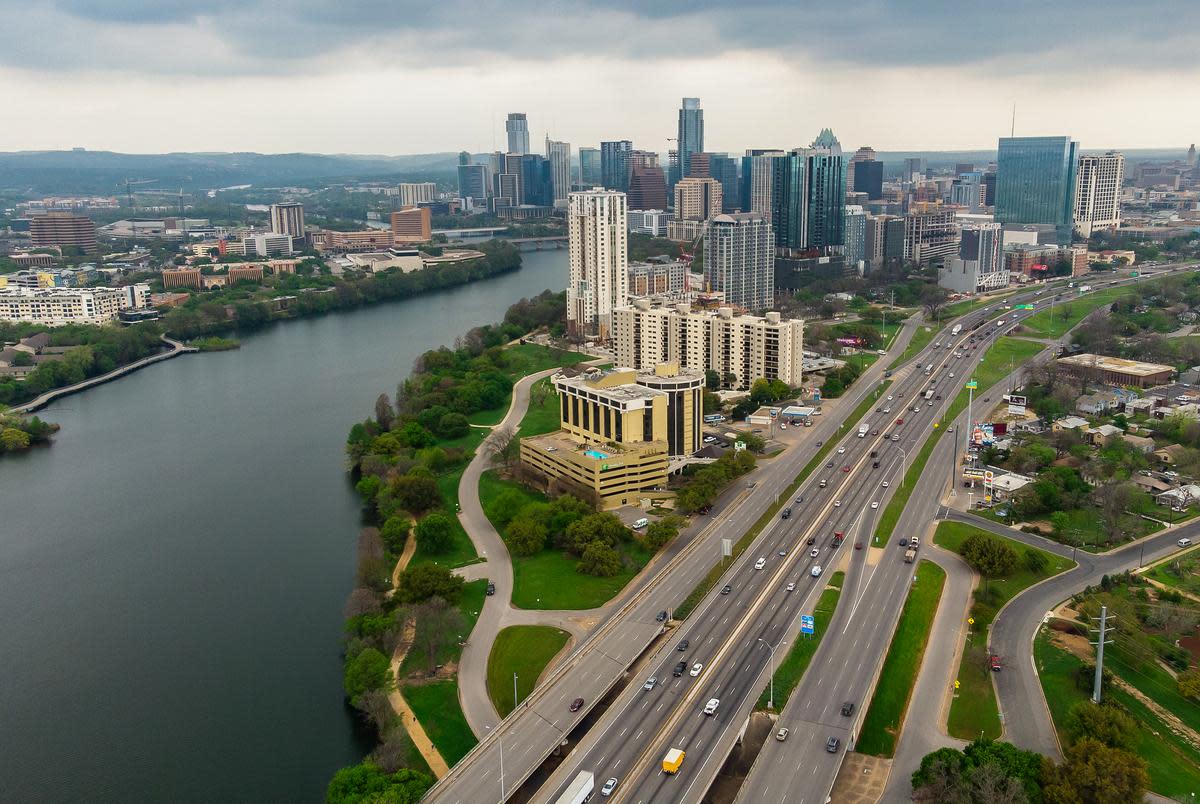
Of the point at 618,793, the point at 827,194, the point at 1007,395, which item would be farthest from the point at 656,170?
the point at 618,793

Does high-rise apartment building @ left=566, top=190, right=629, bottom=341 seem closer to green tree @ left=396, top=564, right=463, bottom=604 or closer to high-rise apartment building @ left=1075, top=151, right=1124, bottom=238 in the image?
green tree @ left=396, top=564, right=463, bottom=604

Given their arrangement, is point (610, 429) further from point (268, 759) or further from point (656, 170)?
point (656, 170)

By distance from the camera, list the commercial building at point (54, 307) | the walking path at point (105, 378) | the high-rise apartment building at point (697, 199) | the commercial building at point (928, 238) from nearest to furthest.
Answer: the walking path at point (105, 378)
the commercial building at point (54, 307)
the commercial building at point (928, 238)
the high-rise apartment building at point (697, 199)

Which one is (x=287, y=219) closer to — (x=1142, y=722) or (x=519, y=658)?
(x=519, y=658)

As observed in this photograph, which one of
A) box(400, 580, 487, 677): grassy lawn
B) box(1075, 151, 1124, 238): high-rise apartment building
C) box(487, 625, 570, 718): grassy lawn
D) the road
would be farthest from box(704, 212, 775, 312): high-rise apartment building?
box(1075, 151, 1124, 238): high-rise apartment building

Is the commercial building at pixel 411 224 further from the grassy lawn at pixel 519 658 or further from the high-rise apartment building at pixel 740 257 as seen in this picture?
the grassy lawn at pixel 519 658

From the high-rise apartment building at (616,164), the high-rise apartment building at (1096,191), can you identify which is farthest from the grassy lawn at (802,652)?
the high-rise apartment building at (616,164)

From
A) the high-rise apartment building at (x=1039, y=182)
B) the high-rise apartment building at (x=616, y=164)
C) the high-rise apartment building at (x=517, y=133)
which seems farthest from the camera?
the high-rise apartment building at (x=517, y=133)

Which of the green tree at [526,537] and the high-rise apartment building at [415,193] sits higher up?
the high-rise apartment building at [415,193]

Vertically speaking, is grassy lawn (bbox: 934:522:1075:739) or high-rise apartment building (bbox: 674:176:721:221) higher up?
high-rise apartment building (bbox: 674:176:721:221)
